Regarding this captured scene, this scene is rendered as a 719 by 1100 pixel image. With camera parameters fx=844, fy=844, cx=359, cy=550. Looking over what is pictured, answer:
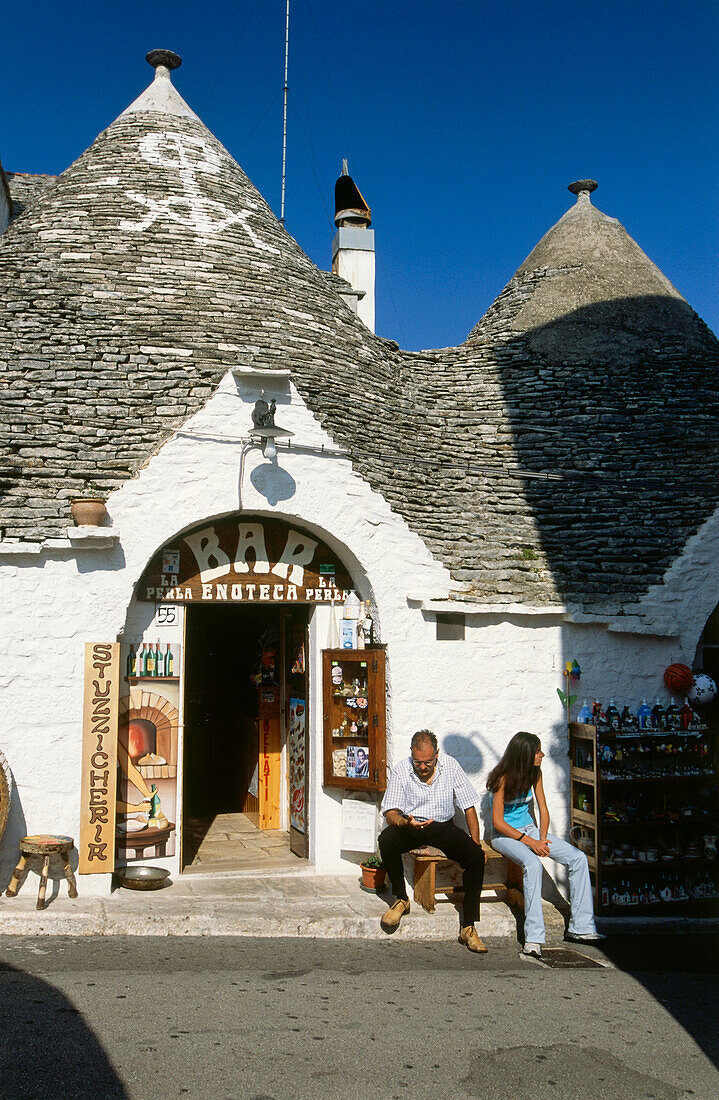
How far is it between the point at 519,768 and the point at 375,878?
1729 millimetres

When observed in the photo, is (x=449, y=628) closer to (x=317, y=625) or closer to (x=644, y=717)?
(x=317, y=625)

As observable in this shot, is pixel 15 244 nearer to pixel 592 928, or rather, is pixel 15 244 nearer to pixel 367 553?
pixel 367 553

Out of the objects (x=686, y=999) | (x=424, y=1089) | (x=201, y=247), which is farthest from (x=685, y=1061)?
(x=201, y=247)

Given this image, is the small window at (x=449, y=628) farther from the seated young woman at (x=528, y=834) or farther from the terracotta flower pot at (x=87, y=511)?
the terracotta flower pot at (x=87, y=511)

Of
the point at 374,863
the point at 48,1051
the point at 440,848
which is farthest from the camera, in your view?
the point at 374,863

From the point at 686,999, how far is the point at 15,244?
9.26 m

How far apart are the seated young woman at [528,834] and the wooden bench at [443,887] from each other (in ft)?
1.17

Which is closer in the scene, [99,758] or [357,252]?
[99,758]

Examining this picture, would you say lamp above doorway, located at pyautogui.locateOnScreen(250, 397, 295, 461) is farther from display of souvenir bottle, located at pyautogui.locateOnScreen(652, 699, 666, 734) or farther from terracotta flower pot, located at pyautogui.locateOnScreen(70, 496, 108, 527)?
display of souvenir bottle, located at pyautogui.locateOnScreen(652, 699, 666, 734)

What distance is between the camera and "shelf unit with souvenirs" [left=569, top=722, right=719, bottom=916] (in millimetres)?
7242

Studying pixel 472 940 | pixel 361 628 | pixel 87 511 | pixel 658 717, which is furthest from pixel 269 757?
pixel 658 717

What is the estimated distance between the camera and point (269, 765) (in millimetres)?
9398

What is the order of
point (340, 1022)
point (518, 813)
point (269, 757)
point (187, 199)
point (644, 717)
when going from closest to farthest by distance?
point (340, 1022) → point (518, 813) → point (644, 717) → point (269, 757) → point (187, 199)

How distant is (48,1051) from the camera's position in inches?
162
